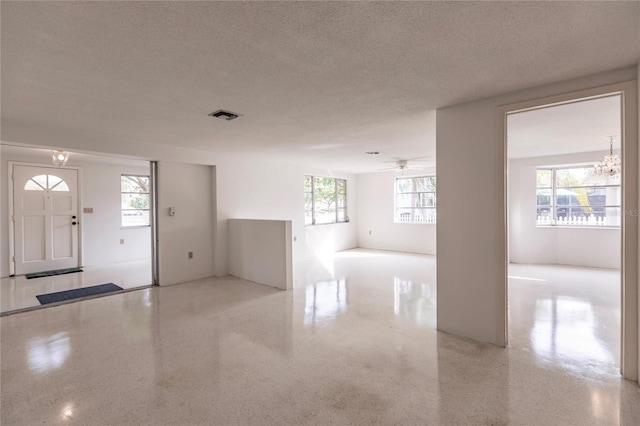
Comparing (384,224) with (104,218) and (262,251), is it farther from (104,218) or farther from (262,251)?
(104,218)

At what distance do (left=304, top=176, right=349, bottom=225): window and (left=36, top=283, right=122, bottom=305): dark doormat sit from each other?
4.17m

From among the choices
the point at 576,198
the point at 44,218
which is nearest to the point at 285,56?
the point at 44,218

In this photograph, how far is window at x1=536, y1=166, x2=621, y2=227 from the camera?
608 centimetres

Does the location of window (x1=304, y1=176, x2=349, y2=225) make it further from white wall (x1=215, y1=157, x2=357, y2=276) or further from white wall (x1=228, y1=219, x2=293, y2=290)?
white wall (x1=228, y1=219, x2=293, y2=290)

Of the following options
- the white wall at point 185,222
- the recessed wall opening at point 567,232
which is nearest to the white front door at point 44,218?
the white wall at point 185,222

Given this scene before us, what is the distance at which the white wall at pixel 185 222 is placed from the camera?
498 centimetres

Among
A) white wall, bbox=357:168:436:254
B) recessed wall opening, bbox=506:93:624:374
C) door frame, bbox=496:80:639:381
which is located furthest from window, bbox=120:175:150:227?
door frame, bbox=496:80:639:381

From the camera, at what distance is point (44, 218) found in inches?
239

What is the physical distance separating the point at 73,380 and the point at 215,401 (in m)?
1.14

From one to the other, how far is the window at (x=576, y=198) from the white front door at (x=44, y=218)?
9.70 meters

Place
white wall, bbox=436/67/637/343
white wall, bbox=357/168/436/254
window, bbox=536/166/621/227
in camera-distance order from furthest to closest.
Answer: white wall, bbox=357/168/436/254 < window, bbox=536/166/621/227 < white wall, bbox=436/67/637/343

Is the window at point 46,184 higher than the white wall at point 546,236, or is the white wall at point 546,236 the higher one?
the window at point 46,184

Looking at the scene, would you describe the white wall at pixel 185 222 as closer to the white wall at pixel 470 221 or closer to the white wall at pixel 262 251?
the white wall at pixel 262 251

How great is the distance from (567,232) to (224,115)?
6.87 meters
